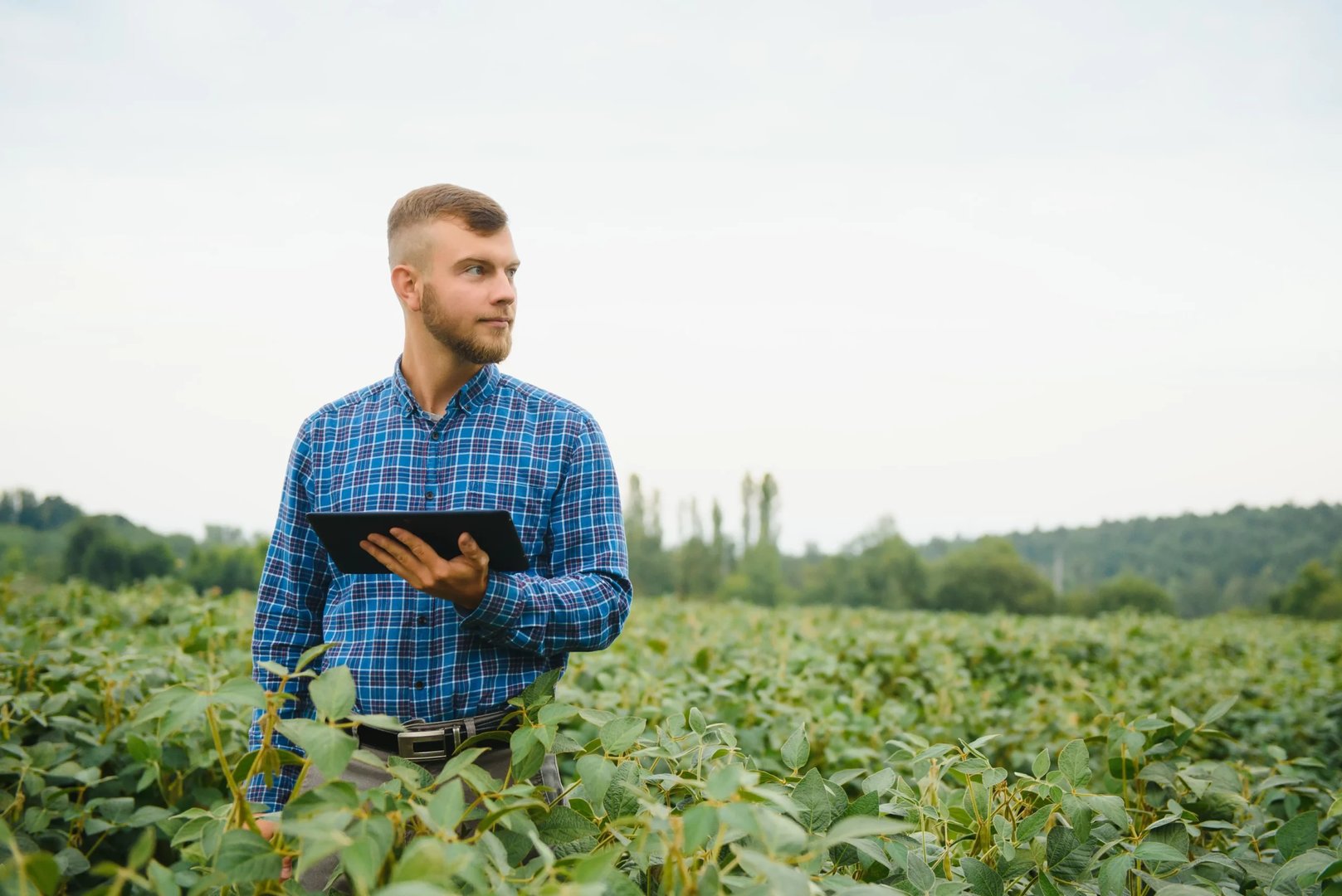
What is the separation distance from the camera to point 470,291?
2.06 metres

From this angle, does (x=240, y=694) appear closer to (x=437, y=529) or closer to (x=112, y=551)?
(x=437, y=529)

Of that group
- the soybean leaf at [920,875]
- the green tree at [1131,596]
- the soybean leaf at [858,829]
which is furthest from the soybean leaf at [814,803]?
the green tree at [1131,596]

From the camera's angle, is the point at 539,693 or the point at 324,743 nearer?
the point at 324,743

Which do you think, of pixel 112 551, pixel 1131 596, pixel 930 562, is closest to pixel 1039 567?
pixel 930 562

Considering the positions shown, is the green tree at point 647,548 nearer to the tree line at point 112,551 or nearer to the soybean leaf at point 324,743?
the tree line at point 112,551

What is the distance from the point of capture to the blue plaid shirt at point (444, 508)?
2.03m

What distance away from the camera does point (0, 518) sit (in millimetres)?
12188

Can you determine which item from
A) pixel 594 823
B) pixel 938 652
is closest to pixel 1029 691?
pixel 938 652

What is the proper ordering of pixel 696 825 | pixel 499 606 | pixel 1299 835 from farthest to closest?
1. pixel 499 606
2. pixel 1299 835
3. pixel 696 825

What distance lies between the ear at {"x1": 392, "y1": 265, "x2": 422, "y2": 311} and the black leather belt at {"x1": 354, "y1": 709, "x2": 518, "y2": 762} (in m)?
0.93

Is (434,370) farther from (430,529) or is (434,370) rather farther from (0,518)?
(0,518)

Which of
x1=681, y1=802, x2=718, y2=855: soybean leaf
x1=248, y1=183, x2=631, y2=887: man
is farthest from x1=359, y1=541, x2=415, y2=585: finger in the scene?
x1=681, y1=802, x2=718, y2=855: soybean leaf

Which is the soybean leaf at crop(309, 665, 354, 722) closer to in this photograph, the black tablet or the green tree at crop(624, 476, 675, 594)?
the black tablet

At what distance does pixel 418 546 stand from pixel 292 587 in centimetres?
80
